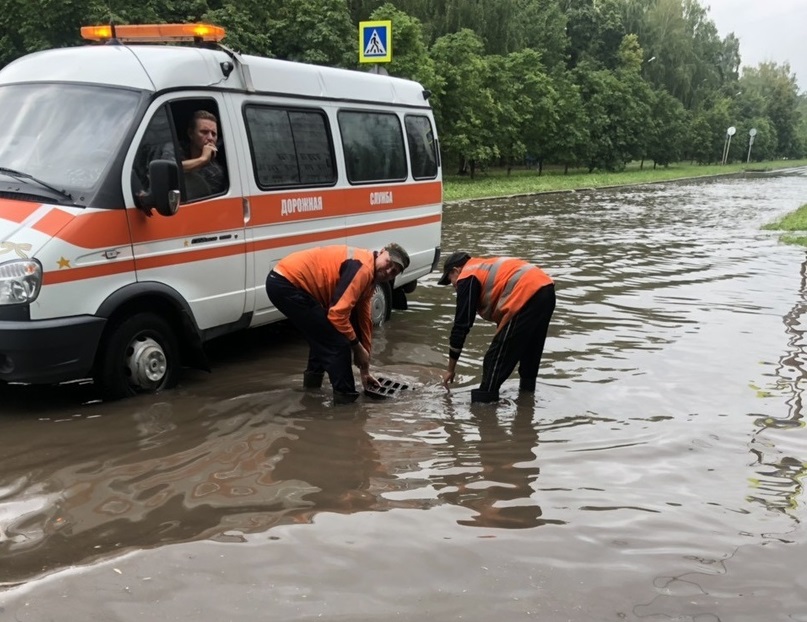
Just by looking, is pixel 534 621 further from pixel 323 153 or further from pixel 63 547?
pixel 323 153

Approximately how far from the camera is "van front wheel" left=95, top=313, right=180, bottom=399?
5652mm

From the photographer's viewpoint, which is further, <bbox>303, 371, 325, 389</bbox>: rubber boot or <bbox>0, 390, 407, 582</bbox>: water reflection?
<bbox>303, 371, 325, 389</bbox>: rubber boot

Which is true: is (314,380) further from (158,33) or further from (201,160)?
(158,33)

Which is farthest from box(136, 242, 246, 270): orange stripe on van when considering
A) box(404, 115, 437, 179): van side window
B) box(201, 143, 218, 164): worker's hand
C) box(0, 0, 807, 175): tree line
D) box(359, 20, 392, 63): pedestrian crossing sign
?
box(0, 0, 807, 175): tree line

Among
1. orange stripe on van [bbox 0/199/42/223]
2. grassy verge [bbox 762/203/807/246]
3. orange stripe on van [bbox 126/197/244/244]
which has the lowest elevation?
grassy verge [bbox 762/203/807/246]

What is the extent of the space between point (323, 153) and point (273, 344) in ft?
6.92

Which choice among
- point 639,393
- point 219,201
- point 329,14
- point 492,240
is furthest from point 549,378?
point 329,14

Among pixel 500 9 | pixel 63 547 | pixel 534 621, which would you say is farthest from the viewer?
pixel 500 9

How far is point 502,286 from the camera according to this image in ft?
20.5

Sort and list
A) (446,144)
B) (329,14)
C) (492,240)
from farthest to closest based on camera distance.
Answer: (446,144) < (329,14) < (492,240)

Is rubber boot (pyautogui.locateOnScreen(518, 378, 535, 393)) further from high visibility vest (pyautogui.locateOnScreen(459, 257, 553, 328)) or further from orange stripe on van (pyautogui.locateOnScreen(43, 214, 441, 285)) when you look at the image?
orange stripe on van (pyautogui.locateOnScreen(43, 214, 441, 285))

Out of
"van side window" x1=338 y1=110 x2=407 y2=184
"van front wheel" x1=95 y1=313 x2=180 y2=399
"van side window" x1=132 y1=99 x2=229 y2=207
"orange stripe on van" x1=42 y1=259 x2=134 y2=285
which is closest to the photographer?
"orange stripe on van" x1=42 y1=259 x2=134 y2=285

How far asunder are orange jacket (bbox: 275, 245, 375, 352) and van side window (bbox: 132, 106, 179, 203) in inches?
47.0

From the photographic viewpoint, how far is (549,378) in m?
7.27
